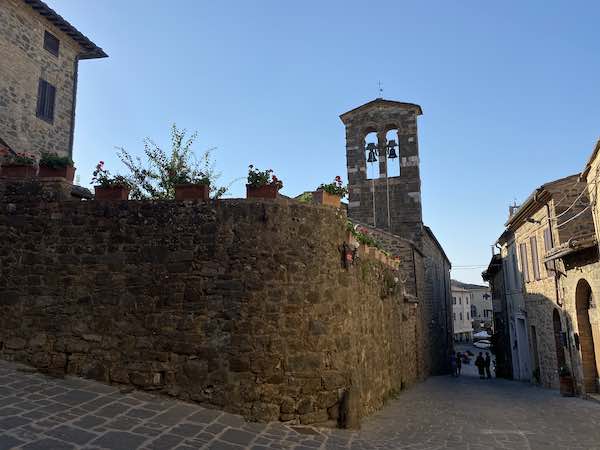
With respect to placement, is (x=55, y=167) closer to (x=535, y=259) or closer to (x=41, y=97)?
(x=41, y=97)

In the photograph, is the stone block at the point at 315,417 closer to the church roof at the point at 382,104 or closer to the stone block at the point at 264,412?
the stone block at the point at 264,412

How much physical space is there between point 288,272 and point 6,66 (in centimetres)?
1328

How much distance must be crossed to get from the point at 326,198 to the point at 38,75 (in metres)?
13.6

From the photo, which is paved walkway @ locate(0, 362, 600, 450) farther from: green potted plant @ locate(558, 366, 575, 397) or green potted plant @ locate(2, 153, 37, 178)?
green potted plant @ locate(558, 366, 575, 397)

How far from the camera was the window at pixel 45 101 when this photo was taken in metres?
16.0

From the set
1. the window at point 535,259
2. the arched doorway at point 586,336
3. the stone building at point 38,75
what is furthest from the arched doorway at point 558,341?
the stone building at point 38,75

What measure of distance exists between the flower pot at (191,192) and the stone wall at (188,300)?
0.16 m

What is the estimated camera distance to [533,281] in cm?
1736

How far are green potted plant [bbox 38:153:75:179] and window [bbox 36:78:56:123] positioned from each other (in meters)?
9.97

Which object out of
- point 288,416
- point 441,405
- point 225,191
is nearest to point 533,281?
point 441,405

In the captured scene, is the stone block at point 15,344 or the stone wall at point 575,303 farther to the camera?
the stone wall at point 575,303

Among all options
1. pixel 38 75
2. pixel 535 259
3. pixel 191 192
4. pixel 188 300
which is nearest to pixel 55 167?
pixel 191 192

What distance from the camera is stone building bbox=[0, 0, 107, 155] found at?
14525 mm

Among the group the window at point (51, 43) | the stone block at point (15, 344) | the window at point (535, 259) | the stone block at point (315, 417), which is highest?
the window at point (51, 43)
